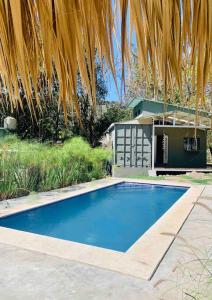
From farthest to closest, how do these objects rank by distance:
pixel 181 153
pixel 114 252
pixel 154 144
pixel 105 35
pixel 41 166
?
1. pixel 181 153
2. pixel 154 144
3. pixel 41 166
4. pixel 114 252
5. pixel 105 35

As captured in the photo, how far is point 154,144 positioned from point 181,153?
2101 mm

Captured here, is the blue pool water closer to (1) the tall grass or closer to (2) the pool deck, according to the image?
(1) the tall grass

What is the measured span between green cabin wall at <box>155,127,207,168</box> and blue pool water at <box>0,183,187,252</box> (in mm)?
6420

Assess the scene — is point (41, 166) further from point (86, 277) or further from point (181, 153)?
point (181, 153)

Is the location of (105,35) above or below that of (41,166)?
above

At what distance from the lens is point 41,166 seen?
10.9 meters

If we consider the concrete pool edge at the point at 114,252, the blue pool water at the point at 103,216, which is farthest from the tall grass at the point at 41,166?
the concrete pool edge at the point at 114,252

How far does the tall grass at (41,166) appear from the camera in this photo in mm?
9617

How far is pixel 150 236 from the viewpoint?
5809mm

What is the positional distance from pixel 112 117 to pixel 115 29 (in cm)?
2321

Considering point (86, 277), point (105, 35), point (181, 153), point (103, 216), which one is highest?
point (105, 35)

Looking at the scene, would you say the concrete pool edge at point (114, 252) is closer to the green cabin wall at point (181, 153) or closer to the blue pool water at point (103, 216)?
the blue pool water at point (103, 216)

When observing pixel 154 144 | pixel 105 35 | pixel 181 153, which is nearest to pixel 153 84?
pixel 105 35

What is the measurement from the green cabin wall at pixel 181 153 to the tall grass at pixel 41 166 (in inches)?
237
